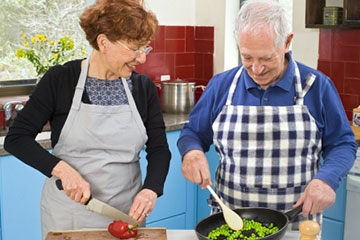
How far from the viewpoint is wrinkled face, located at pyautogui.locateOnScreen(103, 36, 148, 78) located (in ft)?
6.22

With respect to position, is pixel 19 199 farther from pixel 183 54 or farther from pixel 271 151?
pixel 183 54

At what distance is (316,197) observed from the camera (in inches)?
69.0

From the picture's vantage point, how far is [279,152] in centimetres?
194

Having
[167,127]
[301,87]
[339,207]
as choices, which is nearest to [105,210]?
[301,87]

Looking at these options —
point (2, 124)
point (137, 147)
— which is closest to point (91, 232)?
point (137, 147)

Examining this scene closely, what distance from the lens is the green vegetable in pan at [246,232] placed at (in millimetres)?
1658

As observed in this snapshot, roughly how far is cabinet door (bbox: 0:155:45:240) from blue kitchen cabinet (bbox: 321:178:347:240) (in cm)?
160

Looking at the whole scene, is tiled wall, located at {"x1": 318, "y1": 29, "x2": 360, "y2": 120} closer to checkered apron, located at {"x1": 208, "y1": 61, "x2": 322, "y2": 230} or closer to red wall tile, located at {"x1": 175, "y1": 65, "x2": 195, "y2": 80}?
red wall tile, located at {"x1": 175, "y1": 65, "x2": 195, "y2": 80}

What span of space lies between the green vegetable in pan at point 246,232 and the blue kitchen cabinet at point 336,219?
1.62 metres

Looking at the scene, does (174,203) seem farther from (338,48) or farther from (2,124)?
(338,48)

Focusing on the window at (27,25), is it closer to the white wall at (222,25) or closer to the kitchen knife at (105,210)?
the white wall at (222,25)

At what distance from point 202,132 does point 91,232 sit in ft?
1.77

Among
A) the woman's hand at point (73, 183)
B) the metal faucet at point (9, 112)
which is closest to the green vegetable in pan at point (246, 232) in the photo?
the woman's hand at point (73, 183)

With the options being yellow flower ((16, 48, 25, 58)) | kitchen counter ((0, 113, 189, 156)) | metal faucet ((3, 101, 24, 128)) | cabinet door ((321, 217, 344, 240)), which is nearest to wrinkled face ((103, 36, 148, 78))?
kitchen counter ((0, 113, 189, 156))
